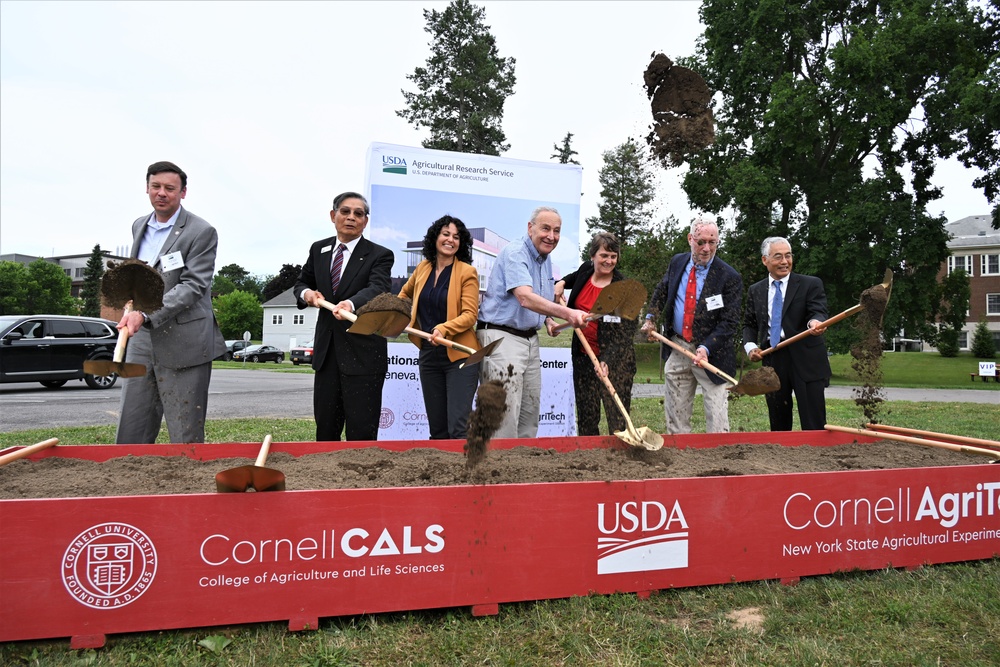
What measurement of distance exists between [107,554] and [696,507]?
6.77 feet

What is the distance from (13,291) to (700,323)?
59.0 metres

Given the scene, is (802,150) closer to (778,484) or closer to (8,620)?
(778,484)

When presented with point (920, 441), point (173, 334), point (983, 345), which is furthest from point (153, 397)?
point (983, 345)

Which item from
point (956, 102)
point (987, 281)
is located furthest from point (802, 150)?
point (987, 281)

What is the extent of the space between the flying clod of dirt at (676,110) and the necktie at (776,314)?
112 cm

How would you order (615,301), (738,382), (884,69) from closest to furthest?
(615,301) → (738,382) → (884,69)

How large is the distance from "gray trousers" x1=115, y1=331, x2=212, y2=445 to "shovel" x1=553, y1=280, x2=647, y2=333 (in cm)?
218

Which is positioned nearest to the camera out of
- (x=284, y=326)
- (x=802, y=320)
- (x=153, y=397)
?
(x=153, y=397)

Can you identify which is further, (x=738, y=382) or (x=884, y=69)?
(x=884, y=69)

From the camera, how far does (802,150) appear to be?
704 inches

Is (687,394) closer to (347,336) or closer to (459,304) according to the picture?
(459,304)

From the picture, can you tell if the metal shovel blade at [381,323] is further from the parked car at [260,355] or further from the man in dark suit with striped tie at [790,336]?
the parked car at [260,355]

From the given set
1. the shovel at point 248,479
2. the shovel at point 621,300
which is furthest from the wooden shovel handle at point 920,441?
the shovel at point 248,479

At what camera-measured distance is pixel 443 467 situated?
2.85 meters
